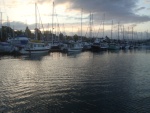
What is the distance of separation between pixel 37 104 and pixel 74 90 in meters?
6.12

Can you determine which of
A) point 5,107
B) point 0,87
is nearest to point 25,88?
point 0,87

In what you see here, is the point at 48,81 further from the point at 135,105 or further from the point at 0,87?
the point at 135,105

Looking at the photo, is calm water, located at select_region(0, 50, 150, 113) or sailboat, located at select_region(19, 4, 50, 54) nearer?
calm water, located at select_region(0, 50, 150, 113)

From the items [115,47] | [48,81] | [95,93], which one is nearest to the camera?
[95,93]

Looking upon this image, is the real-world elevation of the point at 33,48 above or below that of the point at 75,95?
above

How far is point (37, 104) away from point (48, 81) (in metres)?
10.8

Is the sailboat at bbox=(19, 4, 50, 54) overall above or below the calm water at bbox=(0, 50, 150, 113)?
above

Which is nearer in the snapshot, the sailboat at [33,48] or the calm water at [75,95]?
the calm water at [75,95]

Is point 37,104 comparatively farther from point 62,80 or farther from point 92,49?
point 92,49

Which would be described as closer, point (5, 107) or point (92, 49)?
point (5, 107)

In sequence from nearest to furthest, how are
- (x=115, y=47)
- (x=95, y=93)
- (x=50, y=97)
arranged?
(x=50, y=97)
(x=95, y=93)
(x=115, y=47)

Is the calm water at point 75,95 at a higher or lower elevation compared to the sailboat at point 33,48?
lower

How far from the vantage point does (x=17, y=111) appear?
19.0m

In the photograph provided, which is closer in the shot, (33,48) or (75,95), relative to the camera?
(75,95)
